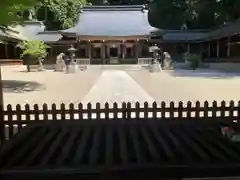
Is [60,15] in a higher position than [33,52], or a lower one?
higher

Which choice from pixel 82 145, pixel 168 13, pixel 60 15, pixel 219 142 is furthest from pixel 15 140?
pixel 168 13

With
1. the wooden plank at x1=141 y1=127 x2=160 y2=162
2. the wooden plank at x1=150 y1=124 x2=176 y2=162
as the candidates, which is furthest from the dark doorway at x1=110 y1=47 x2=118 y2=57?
the wooden plank at x1=141 y1=127 x2=160 y2=162

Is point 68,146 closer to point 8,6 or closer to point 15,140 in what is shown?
point 15,140

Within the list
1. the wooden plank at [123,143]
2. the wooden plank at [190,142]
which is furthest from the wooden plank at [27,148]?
the wooden plank at [190,142]

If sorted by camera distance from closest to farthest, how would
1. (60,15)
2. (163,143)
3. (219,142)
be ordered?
(163,143) → (219,142) → (60,15)

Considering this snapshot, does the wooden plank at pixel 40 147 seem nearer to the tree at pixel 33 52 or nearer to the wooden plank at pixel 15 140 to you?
the wooden plank at pixel 15 140

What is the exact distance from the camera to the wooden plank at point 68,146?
4.59 m

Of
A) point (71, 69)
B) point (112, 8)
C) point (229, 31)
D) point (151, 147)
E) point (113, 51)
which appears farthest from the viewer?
point (112, 8)

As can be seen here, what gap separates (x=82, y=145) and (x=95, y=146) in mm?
189

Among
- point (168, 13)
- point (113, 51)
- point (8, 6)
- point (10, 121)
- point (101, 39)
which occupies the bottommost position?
point (10, 121)

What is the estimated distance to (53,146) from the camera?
5.25m

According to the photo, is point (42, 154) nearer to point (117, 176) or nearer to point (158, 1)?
point (117, 176)

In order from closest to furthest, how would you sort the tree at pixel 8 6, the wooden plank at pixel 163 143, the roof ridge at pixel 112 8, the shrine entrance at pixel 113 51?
the tree at pixel 8 6
the wooden plank at pixel 163 143
the shrine entrance at pixel 113 51
the roof ridge at pixel 112 8

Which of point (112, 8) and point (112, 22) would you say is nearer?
point (112, 22)
